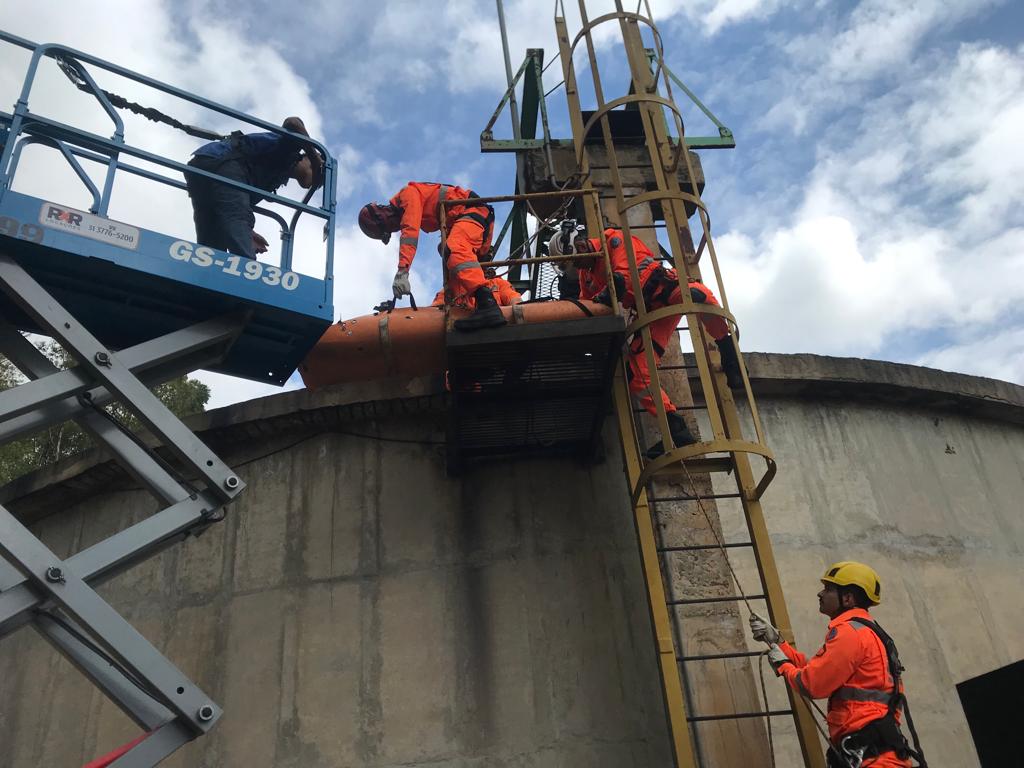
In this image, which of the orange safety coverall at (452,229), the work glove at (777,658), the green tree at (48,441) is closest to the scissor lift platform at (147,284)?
the orange safety coverall at (452,229)

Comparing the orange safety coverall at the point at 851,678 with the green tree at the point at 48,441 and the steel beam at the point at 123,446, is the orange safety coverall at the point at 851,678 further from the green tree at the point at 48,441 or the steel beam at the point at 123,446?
the green tree at the point at 48,441

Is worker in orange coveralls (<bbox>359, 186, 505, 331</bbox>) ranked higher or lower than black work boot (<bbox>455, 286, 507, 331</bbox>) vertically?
higher

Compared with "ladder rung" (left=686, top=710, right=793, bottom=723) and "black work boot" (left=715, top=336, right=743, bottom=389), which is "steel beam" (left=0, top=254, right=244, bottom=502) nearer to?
"ladder rung" (left=686, top=710, right=793, bottom=723)

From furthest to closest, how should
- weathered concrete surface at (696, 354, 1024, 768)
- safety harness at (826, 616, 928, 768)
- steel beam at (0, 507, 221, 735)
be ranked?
1. weathered concrete surface at (696, 354, 1024, 768)
2. safety harness at (826, 616, 928, 768)
3. steel beam at (0, 507, 221, 735)

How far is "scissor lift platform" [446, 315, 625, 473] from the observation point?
5.76 metres

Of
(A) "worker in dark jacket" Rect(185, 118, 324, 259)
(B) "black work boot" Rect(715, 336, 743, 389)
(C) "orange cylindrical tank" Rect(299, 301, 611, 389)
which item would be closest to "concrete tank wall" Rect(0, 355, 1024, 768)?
(C) "orange cylindrical tank" Rect(299, 301, 611, 389)

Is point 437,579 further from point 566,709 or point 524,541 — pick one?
point 566,709

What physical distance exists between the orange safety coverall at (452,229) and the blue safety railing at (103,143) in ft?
3.03

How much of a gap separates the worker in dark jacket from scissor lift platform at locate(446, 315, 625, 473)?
170cm

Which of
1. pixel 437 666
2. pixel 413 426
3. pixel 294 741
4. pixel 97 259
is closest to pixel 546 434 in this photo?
pixel 413 426

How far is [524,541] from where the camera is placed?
6809 mm

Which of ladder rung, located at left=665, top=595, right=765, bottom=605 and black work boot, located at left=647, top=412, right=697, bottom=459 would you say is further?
black work boot, located at left=647, top=412, right=697, bottom=459

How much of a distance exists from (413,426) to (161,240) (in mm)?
2803

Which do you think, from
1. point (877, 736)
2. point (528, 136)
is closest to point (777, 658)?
point (877, 736)
